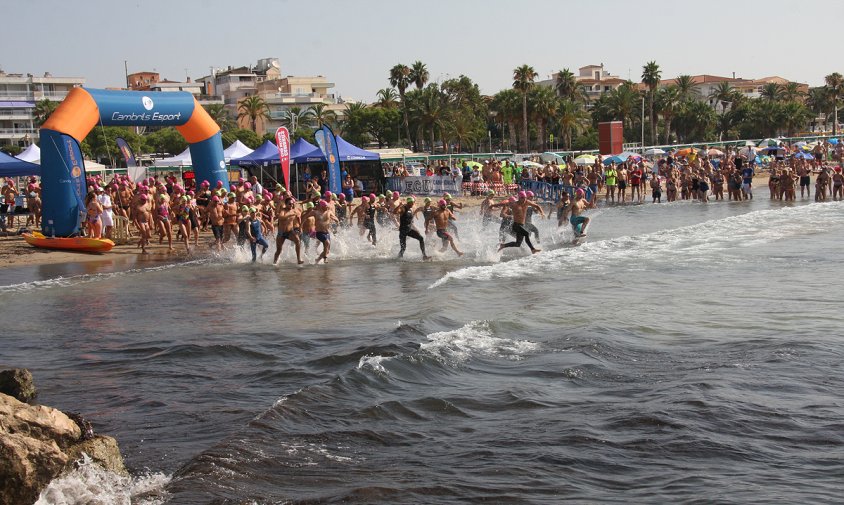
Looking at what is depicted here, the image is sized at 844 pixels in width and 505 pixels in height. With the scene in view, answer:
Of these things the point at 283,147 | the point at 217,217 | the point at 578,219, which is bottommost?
the point at 578,219

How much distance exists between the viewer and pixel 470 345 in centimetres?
1064

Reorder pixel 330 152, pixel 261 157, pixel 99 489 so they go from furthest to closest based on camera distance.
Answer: pixel 261 157
pixel 330 152
pixel 99 489

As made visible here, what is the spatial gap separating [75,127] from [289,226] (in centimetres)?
641

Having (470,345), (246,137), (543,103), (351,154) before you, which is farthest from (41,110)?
(470,345)

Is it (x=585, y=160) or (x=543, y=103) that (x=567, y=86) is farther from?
(x=585, y=160)

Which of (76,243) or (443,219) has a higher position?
(443,219)

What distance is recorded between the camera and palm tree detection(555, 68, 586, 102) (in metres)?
85.8

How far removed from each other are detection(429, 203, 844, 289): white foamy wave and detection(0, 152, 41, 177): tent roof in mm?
14836

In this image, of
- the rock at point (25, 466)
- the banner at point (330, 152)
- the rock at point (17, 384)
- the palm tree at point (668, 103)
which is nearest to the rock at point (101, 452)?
the rock at point (25, 466)

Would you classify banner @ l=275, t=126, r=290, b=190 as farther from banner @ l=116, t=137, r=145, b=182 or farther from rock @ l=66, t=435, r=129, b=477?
rock @ l=66, t=435, r=129, b=477

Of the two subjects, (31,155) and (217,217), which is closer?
(217,217)

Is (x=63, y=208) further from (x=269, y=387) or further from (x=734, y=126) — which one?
(x=734, y=126)

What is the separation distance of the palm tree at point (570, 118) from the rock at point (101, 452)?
7451 centimetres

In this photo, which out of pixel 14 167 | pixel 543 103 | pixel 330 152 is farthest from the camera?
pixel 543 103
